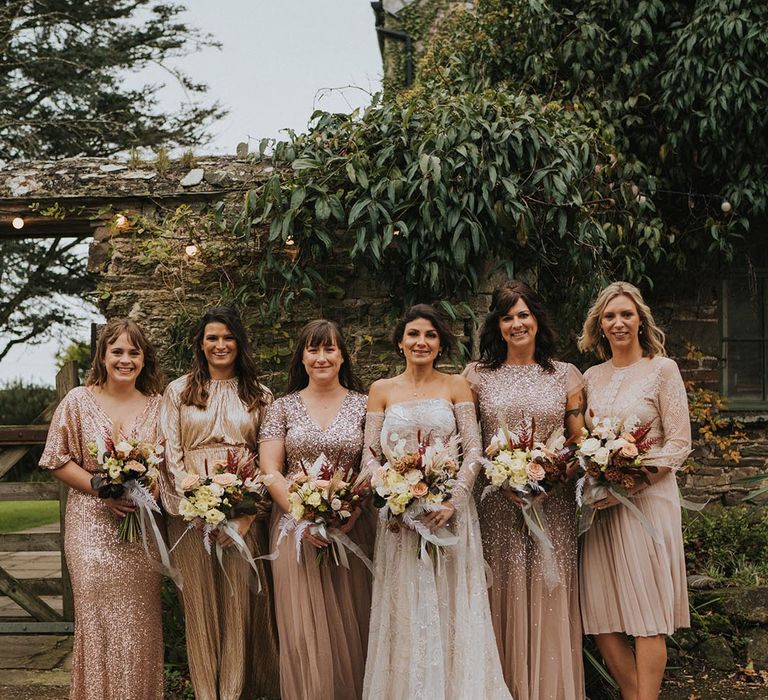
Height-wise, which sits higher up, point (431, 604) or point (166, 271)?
point (166, 271)

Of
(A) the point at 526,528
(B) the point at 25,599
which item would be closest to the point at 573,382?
(A) the point at 526,528

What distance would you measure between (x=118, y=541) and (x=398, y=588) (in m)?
1.39

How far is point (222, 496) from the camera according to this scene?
11.9 feet

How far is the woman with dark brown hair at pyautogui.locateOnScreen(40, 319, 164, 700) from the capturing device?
148 inches

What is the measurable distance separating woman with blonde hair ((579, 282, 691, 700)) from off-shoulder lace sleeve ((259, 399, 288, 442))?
5.05 ft

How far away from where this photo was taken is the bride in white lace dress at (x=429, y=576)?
355cm

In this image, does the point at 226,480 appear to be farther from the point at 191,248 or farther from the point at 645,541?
the point at 191,248

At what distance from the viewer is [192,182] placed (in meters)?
5.65

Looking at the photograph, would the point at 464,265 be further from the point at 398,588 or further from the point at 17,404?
the point at 17,404

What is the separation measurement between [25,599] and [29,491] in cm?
76

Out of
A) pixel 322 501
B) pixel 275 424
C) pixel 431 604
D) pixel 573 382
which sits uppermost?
pixel 573 382

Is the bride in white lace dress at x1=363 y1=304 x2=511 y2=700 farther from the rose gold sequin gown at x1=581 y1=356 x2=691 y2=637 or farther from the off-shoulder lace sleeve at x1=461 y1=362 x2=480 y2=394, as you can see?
the rose gold sequin gown at x1=581 y1=356 x2=691 y2=637

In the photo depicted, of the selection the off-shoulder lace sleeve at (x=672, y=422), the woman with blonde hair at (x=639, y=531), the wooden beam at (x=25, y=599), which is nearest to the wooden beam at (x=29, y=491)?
the wooden beam at (x=25, y=599)

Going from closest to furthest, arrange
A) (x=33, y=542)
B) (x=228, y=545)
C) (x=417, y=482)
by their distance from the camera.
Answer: (x=417, y=482) → (x=228, y=545) → (x=33, y=542)
